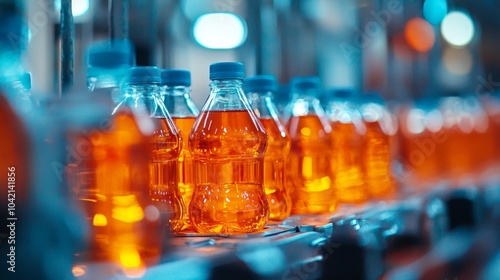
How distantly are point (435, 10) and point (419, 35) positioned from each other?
0.13m

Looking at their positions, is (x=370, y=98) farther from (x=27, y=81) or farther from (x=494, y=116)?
(x=494, y=116)

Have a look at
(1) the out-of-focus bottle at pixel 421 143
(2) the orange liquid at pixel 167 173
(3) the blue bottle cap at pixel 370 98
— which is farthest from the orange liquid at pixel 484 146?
(2) the orange liquid at pixel 167 173

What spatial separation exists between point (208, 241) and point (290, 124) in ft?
1.79

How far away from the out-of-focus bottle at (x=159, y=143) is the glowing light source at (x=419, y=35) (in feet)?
6.58

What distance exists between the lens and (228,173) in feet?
3.77

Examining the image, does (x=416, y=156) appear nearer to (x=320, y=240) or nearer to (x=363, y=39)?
(x=363, y=39)

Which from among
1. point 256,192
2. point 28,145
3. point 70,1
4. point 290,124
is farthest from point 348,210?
point 28,145

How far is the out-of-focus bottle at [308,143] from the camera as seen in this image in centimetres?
141

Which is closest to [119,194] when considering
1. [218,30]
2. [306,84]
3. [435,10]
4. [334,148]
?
[306,84]

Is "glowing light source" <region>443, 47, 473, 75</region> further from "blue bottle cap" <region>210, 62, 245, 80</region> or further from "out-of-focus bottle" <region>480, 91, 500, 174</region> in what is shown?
"blue bottle cap" <region>210, 62, 245, 80</region>

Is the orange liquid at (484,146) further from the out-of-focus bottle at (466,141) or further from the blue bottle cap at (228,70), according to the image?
the blue bottle cap at (228,70)

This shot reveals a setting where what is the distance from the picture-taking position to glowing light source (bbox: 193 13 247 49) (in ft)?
11.1

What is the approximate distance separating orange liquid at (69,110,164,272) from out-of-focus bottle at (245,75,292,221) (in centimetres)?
38

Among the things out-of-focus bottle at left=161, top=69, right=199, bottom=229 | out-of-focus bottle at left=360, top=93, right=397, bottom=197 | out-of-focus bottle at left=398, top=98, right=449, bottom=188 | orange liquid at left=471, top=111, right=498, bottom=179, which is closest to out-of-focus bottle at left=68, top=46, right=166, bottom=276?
out-of-focus bottle at left=161, top=69, right=199, bottom=229
